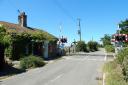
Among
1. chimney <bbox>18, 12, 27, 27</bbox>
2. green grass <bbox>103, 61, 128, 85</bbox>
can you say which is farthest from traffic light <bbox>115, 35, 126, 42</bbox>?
chimney <bbox>18, 12, 27, 27</bbox>

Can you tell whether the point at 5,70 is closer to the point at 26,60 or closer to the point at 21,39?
the point at 26,60

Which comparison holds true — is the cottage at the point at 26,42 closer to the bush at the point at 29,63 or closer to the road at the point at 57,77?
the bush at the point at 29,63

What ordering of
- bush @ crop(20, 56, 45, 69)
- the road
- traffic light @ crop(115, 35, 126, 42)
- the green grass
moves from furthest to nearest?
1. bush @ crop(20, 56, 45, 69)
2. traffic light @ crop(115, 35, 126, 42)
3. the road
4. the green grass

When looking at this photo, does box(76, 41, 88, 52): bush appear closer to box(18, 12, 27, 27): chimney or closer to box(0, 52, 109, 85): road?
box(18, 12, 27, 27): chimney

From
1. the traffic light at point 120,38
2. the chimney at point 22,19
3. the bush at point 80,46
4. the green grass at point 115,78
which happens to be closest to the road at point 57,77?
the green grass at point 115,78

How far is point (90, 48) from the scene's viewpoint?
3738 inches

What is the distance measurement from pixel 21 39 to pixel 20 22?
13325 mm

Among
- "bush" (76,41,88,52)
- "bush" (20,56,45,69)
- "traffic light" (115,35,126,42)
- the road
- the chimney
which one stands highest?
the chimney

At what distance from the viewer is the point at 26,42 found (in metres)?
44.3

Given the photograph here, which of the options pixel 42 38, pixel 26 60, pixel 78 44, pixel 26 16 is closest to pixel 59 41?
pixel 26 16

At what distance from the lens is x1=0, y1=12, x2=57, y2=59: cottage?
41.3 metres

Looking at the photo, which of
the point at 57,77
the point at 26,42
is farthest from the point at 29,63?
the point at 26,42

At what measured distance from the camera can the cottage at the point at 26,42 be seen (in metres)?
41.3

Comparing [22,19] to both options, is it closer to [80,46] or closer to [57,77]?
[80,46]
